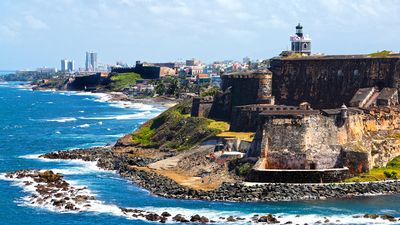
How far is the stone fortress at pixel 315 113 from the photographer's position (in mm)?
54531

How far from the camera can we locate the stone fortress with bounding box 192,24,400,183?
2147 inches

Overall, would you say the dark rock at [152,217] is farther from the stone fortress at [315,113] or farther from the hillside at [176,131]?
the hillside at [176,131]

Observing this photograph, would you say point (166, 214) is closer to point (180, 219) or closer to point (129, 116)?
point (180, 219)

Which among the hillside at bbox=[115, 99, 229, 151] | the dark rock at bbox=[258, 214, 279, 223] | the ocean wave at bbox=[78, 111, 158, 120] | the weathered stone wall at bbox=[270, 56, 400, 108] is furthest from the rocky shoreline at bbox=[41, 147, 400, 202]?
the ocean wave at bbox=[78, 111, 158, 120]

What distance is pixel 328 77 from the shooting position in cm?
7212

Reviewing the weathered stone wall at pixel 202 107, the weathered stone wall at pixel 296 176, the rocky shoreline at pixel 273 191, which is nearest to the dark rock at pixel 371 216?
the rocky shoreline at pixel 273 191

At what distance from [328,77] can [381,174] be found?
64.1 ft

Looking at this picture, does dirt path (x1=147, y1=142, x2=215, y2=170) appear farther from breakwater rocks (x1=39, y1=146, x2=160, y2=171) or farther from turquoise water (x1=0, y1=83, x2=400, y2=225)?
turquoise water (x1=0, y1=83, x2=400, y2=225)

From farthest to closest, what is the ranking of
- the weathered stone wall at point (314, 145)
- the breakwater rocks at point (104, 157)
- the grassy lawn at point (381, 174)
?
the breakwater rocks at point (104, 157) → the weathered stone wall at point (314, 145) → the grassy lawn at point (381, 174)

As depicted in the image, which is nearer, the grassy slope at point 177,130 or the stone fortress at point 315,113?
the stone fortress at point 315,113

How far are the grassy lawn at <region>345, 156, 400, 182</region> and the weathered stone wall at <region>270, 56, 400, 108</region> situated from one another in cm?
1351

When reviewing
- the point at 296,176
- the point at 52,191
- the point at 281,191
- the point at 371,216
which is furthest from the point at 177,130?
the point at 371,216

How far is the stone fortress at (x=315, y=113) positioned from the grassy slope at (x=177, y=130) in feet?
8.01

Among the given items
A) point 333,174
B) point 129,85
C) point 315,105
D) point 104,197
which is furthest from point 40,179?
point 129,85
